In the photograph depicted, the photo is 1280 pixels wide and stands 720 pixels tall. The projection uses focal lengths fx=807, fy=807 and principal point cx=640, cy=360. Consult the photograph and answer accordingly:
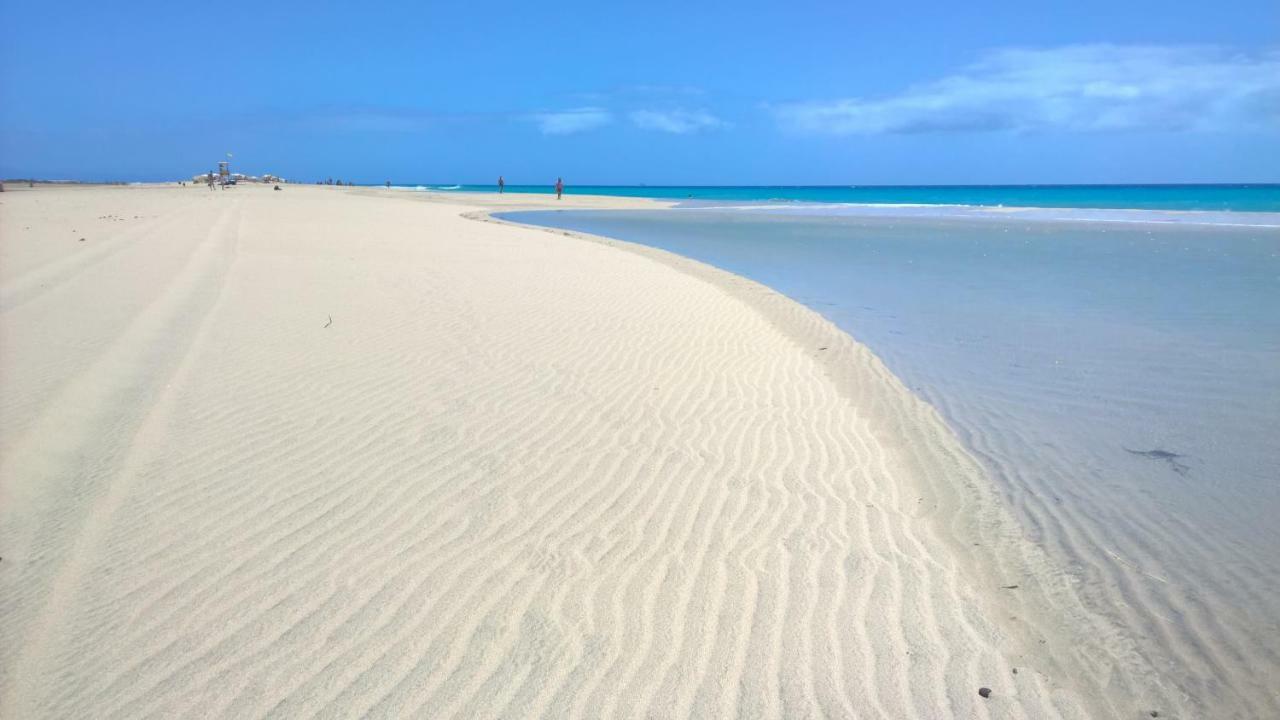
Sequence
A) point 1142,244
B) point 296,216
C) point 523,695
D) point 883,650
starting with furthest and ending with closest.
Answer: point 296,216 < point 1142,244 < point 883,650 < point 523,695

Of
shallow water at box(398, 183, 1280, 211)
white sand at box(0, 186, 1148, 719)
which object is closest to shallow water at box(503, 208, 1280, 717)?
→ white sand at box(0, 186, 1148, 719)

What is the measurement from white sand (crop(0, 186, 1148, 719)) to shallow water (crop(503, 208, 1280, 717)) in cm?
41

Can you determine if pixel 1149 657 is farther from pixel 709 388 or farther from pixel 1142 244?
pixel 1142 244

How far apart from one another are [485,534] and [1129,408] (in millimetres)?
5567

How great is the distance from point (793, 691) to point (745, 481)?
2.05 metres

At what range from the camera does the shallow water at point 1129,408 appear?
379 cm

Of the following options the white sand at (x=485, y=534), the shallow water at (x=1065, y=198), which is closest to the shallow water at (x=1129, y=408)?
the white sand at (x=485, y=534)

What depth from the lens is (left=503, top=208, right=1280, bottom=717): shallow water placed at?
12.4 ft

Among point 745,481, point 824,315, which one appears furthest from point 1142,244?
point 745,481

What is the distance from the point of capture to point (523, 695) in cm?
295

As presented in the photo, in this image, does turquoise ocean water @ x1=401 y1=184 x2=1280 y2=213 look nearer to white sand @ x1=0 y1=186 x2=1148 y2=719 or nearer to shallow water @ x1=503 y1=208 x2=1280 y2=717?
shallow water @ x1=503 y1=208 x2=1280 y2=717

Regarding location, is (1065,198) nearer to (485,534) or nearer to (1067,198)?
(1067,198)

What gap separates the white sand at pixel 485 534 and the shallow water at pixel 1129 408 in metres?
0.41

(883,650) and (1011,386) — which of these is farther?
(1011,386)
